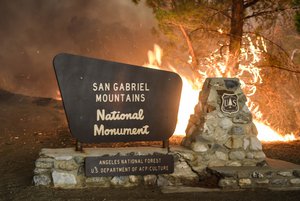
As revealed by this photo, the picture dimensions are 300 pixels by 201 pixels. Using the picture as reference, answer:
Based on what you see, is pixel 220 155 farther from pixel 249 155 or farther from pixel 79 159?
pixel 79 159

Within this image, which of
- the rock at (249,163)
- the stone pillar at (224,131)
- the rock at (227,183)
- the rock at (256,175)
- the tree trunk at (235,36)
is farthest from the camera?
the tree trunk at (235,36)

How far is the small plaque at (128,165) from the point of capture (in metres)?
7.10

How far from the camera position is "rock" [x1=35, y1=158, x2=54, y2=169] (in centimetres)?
699

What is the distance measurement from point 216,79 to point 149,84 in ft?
4.28

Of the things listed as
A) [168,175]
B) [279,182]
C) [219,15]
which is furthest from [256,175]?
[219,15]

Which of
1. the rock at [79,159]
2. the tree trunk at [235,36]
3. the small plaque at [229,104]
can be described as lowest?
the rock at [79,159]

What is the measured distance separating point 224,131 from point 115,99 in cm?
212

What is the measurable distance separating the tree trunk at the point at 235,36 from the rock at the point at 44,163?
7374mm

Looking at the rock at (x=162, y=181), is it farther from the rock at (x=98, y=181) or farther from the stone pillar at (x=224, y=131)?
the rock at (x=98, y=181)

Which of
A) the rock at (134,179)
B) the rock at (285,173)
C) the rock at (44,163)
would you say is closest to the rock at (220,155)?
the rock at (285,173)

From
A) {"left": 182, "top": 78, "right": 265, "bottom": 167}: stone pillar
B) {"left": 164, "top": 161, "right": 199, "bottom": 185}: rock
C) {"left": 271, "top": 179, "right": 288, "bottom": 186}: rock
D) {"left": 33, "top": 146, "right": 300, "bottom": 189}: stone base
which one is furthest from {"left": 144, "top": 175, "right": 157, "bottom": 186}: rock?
{"left": 271, "top": 179, "right": 288, "bottom": 186}: rock

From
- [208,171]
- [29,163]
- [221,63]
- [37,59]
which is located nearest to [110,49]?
[37,59]

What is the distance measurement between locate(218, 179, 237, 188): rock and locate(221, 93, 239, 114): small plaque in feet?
4.25

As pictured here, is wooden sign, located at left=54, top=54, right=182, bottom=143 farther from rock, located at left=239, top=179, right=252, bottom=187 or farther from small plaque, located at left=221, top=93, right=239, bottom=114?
rock, located at left=239, top=179, right=252, bottom=187
